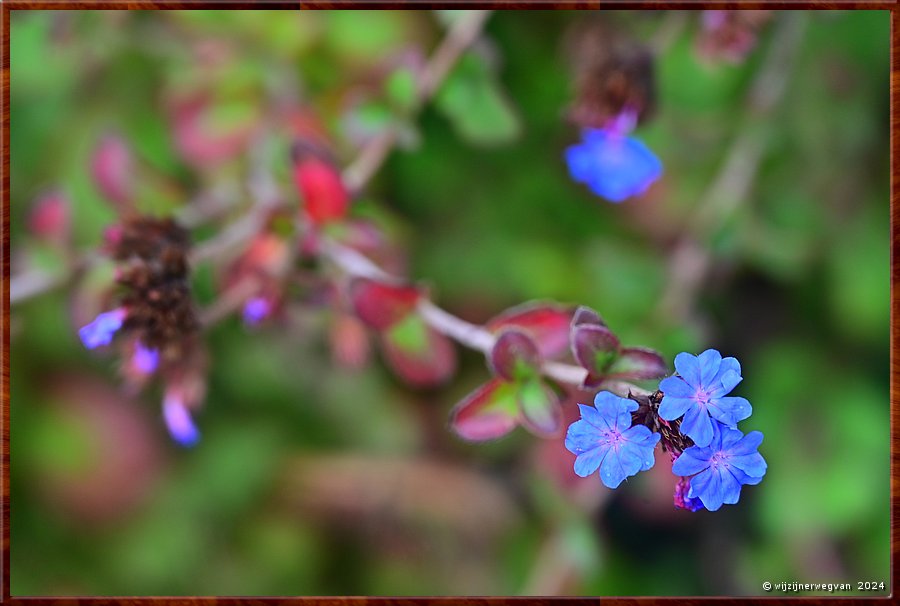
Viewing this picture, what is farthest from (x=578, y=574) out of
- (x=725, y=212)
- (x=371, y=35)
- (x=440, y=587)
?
(x=371, y=35)

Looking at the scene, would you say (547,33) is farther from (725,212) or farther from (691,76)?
(725,212)

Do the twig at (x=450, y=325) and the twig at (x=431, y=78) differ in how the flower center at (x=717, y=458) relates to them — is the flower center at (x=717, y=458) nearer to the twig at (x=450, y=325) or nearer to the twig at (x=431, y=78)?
the twig at (x=450, y=325)

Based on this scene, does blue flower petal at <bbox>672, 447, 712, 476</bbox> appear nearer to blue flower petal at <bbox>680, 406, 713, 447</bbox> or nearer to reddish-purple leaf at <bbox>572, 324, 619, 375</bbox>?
blue flower petal at <bbox>680, 406, 713, 447</bbox>

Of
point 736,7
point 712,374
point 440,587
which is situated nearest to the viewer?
point 712,374

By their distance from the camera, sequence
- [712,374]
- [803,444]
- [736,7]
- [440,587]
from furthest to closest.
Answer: [803,444] < [440,587] < [736,7] < [712,374]

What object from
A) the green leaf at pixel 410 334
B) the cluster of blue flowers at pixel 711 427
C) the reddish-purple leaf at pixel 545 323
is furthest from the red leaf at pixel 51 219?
the cluster of blue flowers at pixel 711 427

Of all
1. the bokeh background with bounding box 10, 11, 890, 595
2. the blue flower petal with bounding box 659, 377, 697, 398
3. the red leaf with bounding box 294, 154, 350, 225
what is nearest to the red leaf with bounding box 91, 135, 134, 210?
the bokeh background with bounding box 10, 11, 890, 595

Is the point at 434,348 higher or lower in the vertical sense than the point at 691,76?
lower

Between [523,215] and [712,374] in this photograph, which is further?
[523,215]
